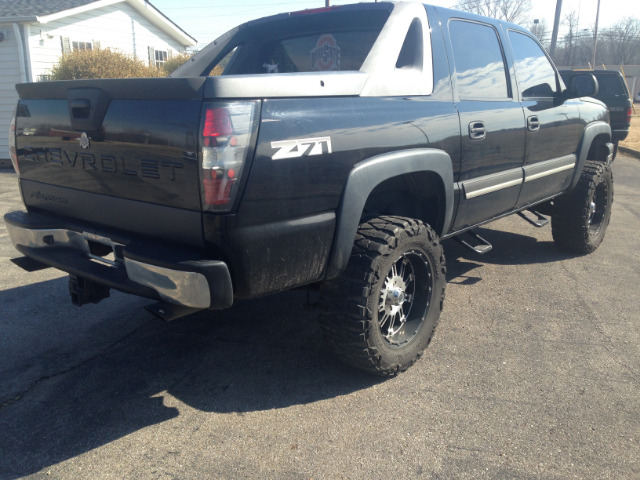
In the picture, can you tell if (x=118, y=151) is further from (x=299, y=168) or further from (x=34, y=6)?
(x=34, y=6)

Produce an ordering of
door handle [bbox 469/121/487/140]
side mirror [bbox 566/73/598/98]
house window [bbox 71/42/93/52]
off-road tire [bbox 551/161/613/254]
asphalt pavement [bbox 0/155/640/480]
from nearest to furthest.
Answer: asphalt pavement [bbox 0/155/640/480] → door handle [bbox 469/121/487/140] → side mirror [bbox 566/73/598/98] → off-road tire [bbox 551/161/613/254] → house window [bbox 71/42/93/52]

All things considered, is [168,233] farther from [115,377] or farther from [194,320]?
[194,320]

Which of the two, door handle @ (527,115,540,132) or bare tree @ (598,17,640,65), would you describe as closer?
door handle @ (527,115,540,132)

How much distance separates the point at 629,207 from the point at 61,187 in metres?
7.93

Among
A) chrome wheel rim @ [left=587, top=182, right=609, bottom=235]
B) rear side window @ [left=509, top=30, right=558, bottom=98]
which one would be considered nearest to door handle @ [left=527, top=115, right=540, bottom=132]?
rear side window @ [left=509, top=30, right=558, bottom=98]

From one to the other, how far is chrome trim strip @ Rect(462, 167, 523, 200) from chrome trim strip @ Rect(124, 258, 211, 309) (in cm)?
200

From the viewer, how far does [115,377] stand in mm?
3283

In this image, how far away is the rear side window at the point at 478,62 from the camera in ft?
12.4

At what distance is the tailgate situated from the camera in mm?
2424

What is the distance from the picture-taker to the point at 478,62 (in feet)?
13.1

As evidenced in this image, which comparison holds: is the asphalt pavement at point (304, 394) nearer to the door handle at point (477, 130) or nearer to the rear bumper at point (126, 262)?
the rear bumper at point (126, 262)

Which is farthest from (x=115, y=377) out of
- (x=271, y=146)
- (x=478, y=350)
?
(x=478, y=350)

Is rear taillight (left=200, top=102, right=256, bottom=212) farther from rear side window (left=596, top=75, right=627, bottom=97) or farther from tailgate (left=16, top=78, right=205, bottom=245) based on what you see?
rear side window (left=596, top=75, right=627, bottom=97)

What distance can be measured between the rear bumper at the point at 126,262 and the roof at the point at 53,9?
11133 mm
